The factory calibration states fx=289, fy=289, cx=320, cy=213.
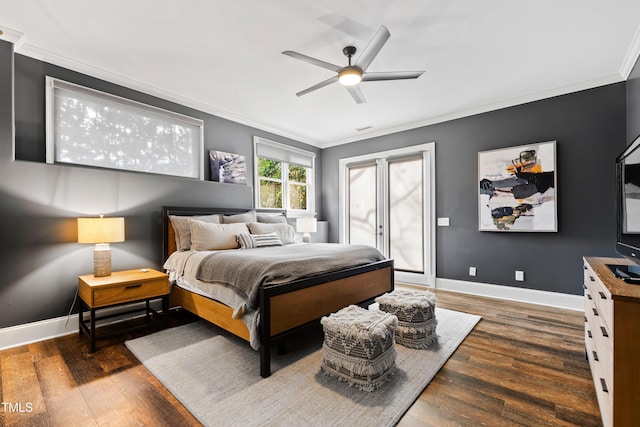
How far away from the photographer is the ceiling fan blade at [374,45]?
7.04 feet

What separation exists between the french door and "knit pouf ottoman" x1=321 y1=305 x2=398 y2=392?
295cm

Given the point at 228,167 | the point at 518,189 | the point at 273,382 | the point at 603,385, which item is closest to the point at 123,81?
the point at 228,167

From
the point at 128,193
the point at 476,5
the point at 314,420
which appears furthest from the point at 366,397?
the point at 128,193

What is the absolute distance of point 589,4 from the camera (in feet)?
7.27

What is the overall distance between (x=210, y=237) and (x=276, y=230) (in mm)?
996

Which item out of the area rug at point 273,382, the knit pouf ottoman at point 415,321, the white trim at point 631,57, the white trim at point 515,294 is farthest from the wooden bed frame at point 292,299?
the white trim at point 631,57

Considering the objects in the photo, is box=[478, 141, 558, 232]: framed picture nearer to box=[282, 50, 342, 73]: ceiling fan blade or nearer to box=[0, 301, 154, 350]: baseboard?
box=[282, 50, 342, 73]: ceiling fan blade

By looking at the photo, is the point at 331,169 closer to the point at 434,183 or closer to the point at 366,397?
the point at 434,183

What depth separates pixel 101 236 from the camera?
2.67 metres

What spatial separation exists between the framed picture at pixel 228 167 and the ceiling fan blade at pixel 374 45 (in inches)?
99.5

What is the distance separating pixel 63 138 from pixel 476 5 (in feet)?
13.0

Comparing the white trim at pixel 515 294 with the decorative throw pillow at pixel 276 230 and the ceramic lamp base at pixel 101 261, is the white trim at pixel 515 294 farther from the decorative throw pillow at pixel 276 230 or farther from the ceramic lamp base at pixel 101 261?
the ceramic lamp base at pixel 101 261

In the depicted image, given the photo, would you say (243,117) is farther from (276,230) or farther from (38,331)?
(38,331)

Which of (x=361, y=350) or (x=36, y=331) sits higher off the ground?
(x=361, y=350)
